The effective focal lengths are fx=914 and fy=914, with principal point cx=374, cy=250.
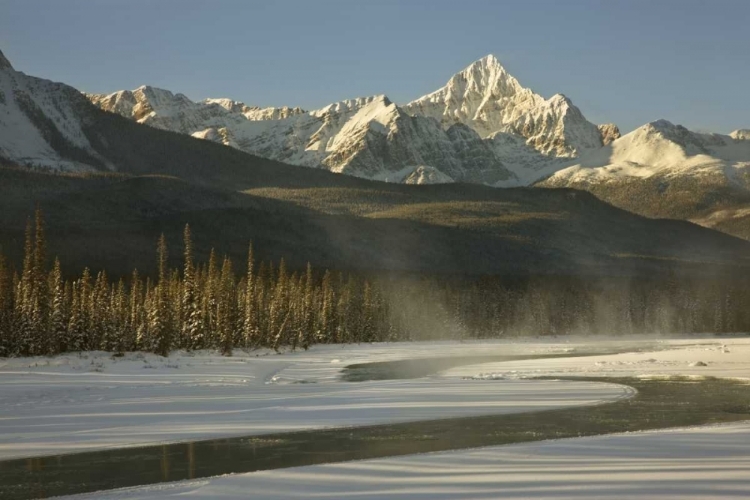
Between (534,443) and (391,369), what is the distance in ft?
138

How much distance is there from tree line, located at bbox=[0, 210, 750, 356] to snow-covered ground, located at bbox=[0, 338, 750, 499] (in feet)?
24.7

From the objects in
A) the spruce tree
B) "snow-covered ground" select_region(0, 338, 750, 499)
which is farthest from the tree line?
"snow-covered ground" select_region(0, 338, 750, 499)

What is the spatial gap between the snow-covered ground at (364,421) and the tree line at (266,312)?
7.52 meters

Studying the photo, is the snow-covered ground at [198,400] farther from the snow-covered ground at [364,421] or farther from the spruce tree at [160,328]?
the spruce tree at [160,328]

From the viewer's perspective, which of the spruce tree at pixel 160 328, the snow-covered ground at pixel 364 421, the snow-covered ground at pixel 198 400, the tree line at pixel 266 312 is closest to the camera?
the snow-covered ground at pixel 364 421

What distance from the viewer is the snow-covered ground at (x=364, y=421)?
22.8m

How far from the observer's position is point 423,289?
192 meters

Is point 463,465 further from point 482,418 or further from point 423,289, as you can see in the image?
point 423,289

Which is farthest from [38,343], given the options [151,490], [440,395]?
[151,490]

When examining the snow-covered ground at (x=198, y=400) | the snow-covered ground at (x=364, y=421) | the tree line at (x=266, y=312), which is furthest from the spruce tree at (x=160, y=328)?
the snow-covered ground at (x=198, y=400)

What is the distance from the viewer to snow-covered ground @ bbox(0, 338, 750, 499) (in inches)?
899

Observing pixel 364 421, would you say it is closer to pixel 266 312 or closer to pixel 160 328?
pixel 160 328

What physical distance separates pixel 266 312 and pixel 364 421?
70731 millimetres

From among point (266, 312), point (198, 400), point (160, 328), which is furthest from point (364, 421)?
point (266, 312)
